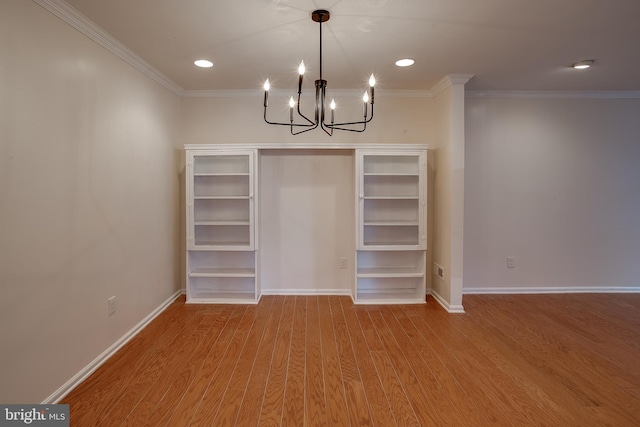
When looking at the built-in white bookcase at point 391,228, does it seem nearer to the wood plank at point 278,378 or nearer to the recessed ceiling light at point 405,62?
the recessed ceiling light at point 405,62

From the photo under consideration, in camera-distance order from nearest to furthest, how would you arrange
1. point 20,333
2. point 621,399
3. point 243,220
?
point 20,333 < point 621,399 < point 243,220

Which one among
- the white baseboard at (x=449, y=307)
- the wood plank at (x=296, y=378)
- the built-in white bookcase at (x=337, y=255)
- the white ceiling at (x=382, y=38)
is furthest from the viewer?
the built-in white bookcase at (x=337, y=255)

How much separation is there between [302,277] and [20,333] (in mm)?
2735

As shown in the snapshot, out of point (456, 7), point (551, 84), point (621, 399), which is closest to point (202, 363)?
point (621, 399)

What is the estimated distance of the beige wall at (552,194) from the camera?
4.07 meters

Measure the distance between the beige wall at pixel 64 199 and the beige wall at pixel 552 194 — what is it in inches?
145

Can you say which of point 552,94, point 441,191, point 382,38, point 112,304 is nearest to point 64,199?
point 112,304

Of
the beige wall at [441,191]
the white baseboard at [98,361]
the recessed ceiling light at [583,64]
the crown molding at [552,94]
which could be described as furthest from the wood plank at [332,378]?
the recessed ceiling light at [583,64]

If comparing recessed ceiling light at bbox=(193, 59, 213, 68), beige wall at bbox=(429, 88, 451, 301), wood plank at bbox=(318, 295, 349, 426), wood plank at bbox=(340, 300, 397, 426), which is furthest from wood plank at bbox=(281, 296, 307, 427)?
recessed ceiling light at bbox=(193, 59, 213, 68)

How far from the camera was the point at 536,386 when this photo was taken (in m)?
2.21

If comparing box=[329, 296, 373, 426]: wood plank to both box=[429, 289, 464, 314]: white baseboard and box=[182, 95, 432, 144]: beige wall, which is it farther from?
box=[182, 95, 432, 144]: beige wall

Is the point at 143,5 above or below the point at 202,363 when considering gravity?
above

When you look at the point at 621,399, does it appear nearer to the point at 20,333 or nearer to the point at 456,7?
the point at 456,7

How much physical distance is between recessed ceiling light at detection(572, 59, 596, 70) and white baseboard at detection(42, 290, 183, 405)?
190 inches
